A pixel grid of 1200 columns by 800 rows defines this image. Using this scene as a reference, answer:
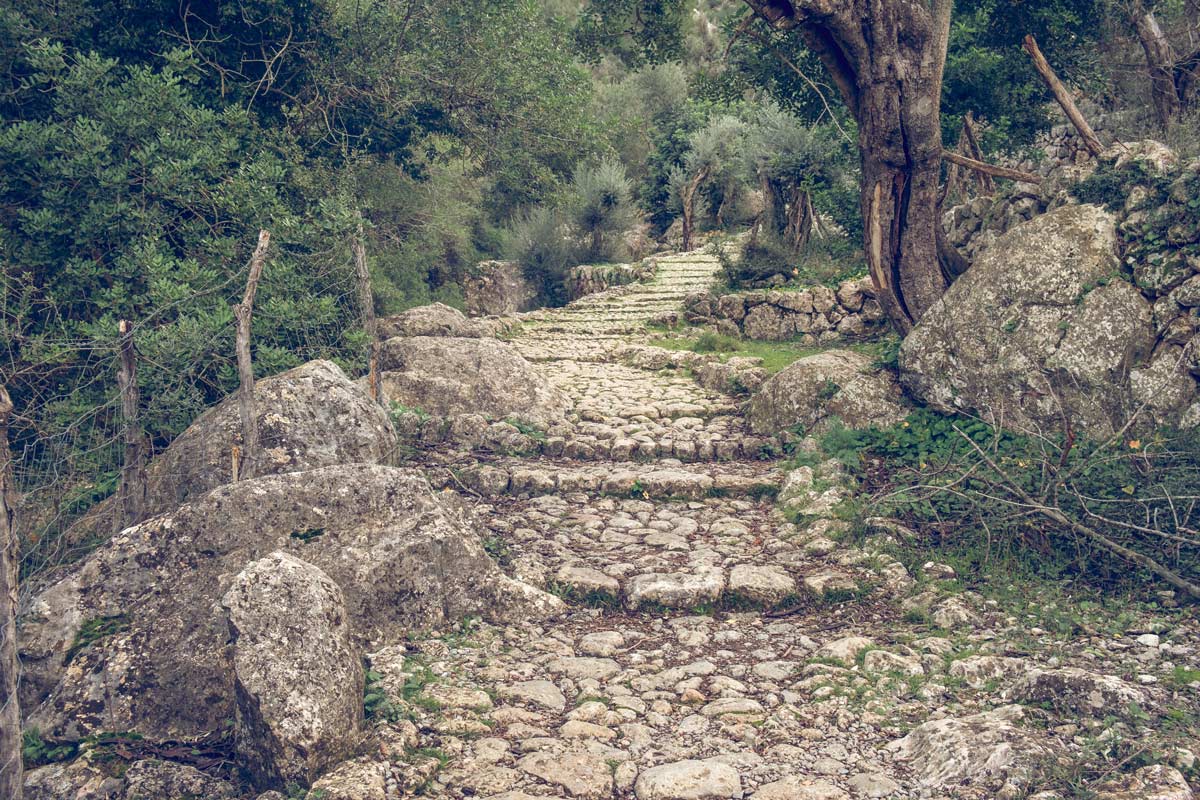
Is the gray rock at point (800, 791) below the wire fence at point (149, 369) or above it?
below

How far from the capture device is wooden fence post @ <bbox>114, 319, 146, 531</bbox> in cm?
525

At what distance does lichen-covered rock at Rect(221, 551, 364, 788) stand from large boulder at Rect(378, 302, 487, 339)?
8.13m

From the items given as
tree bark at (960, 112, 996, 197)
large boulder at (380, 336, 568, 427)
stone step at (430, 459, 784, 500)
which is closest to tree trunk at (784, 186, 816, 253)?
tree bark at (960, 112, 996, 197)

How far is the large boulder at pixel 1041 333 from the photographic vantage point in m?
6.59

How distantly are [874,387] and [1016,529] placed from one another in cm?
283

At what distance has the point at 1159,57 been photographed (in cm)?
1245

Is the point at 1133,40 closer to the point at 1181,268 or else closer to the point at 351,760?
the point at 1181,268

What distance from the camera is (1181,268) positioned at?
6.52 meters

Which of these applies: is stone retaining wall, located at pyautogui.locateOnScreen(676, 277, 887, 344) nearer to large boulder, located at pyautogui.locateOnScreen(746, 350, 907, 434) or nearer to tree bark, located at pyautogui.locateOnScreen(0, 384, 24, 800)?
large boulder, located at pyautogui.locateOnScreen(746, 350, 907, 434)

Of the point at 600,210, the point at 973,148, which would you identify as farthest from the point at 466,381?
the point at 600,210

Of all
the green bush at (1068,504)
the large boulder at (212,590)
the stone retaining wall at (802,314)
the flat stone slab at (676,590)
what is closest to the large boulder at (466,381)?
the large boulder at (212,590)

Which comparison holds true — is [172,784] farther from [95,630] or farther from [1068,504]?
[1068,504]

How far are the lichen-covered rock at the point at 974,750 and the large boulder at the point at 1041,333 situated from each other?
3352 millimetres

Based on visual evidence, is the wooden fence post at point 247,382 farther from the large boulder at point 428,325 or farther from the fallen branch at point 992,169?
the fallen branch at point 992,169
